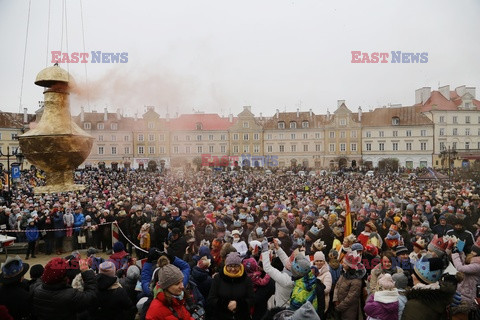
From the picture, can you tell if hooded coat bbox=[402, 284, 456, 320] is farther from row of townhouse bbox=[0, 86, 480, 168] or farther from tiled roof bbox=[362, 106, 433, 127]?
tiled roof bbox=[362, 106, 433, 127]

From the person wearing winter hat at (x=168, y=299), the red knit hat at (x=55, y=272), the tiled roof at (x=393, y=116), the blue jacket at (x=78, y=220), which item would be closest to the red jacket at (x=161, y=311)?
the person wearing winter hat at (x=168, y=299)

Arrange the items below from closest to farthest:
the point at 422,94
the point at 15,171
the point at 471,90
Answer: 1. the point at 15,171
2. the point at 471,90
3. the point at 422,94

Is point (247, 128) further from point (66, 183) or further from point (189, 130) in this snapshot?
point (66, 183)

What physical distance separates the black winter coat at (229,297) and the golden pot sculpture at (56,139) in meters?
2.21

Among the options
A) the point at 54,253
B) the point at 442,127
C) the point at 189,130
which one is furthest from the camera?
the point at 442,127

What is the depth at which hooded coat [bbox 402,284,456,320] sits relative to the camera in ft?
11.2

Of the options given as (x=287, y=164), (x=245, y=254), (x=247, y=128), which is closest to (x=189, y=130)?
(x=247, y=128)

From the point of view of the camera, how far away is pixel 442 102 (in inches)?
2507

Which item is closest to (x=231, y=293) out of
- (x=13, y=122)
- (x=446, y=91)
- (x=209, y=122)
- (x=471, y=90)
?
(x=13, y=122)

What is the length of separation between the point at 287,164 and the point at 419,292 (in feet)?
214

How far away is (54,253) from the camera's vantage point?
11086 millimetres

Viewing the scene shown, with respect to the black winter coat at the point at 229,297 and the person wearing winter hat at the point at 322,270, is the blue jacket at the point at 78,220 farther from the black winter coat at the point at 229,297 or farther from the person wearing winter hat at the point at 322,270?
the person wearing winter hat at the point at 322,270

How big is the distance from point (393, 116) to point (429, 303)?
6796 cm

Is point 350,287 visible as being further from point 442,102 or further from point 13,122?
point 442,102
